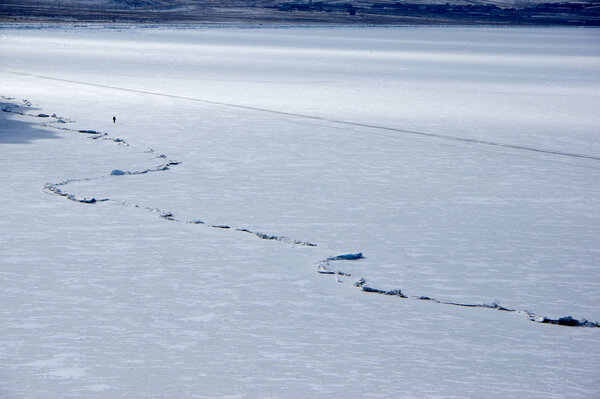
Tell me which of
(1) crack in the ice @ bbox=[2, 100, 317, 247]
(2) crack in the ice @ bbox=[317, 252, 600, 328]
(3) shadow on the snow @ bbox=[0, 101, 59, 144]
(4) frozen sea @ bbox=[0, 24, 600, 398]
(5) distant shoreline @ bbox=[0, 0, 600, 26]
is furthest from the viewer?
(5) distant shoreline @ bbox=[0, 0, 600, 26]

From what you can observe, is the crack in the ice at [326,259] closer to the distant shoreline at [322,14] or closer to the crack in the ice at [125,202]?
the crack in the ice at [125,202]

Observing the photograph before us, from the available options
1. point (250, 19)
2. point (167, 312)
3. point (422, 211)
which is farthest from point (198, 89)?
point (250, 19)

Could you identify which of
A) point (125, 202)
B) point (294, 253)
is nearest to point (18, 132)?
point (125, 202)

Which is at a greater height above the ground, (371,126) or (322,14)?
(371,126)

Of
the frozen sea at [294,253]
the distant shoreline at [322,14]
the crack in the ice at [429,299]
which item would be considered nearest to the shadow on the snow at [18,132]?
the frozen sea at [294,253]

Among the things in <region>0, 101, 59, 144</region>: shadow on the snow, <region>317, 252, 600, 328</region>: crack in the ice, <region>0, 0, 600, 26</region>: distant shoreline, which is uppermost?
<region>317, 252, 600, 328</region>: crack in the ice

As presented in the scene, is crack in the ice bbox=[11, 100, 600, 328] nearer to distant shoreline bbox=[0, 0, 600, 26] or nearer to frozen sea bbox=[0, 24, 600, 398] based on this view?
frozen sea bbox=[0, 24, 600, 398]

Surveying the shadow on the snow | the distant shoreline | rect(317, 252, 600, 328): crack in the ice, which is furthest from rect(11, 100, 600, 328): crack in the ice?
the distant shoreline

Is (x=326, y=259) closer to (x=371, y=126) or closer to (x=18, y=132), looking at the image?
(x=18, y=132)
